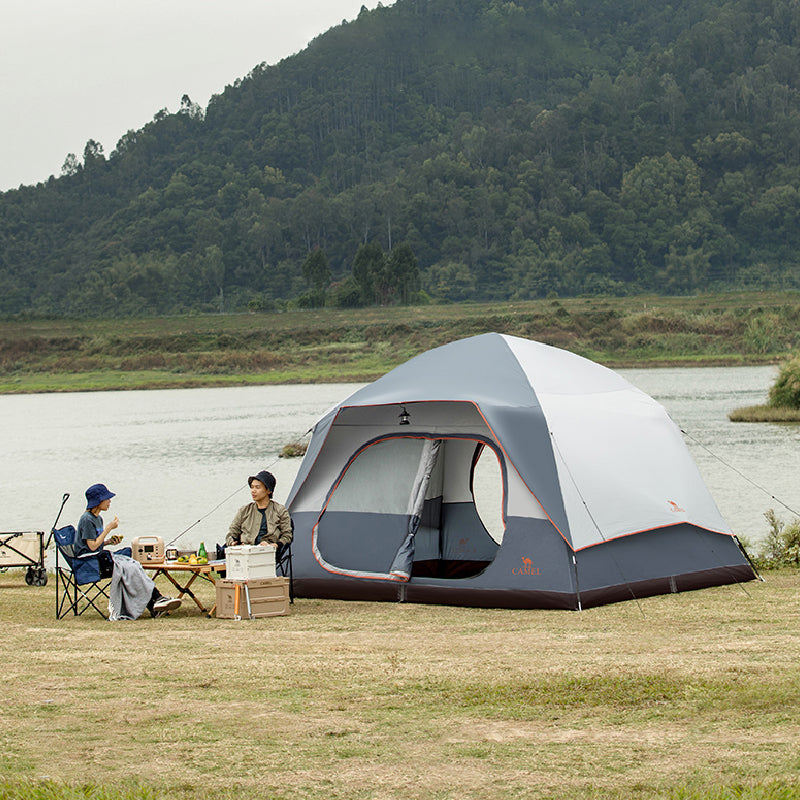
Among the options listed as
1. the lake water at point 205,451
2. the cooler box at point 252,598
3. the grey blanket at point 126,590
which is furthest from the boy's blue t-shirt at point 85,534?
the lake water at point 205,451

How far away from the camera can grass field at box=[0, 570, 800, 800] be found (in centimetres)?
508

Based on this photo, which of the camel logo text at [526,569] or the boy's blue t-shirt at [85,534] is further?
the camel logo text at [526,569]

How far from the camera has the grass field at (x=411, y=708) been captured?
5.08 metres

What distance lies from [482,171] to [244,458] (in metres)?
153

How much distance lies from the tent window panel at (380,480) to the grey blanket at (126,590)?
2136 mm

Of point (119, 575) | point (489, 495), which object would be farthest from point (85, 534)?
point (489, 495)

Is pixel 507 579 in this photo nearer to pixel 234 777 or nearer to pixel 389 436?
pixel 389 436

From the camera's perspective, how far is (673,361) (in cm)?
8325

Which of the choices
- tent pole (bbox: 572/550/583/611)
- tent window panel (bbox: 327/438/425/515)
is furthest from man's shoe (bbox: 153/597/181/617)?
tent pole (bbox: 572/550/583/611)

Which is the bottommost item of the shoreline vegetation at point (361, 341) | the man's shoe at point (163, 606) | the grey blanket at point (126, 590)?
the man's shoe at point (163, 606)

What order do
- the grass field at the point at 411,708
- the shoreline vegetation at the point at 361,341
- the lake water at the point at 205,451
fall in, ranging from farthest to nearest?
the shoreline vegetation at the point at 361,341 < the lake water at the point at 205,451 < the grass field at the point at 411,708

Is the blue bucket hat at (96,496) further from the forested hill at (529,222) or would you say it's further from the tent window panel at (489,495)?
the forested hill at (529,222)

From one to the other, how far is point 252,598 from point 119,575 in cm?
107

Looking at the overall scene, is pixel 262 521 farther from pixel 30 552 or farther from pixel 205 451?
pixel 205 451
